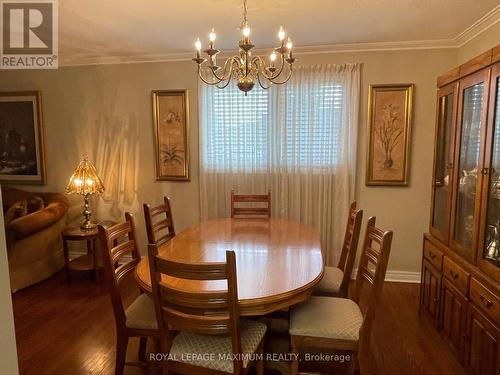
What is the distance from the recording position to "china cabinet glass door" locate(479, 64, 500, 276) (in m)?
1.84

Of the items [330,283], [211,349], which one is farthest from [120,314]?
[330,283]

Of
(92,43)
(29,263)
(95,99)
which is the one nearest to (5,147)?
(95,99)

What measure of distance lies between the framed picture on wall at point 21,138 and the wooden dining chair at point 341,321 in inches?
148

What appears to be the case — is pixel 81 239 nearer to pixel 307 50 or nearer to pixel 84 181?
pixel 84 181

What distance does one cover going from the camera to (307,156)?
3.52 metres

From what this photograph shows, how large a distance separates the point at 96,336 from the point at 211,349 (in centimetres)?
142

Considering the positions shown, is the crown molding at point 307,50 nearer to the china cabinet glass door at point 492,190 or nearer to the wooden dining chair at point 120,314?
the china cabinet glass door at point 492,190

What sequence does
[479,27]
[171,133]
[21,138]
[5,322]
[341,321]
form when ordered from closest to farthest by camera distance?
[5,322], [341,321], [479,27], [171,133], [21,138]

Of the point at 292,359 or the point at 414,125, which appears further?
the point at 414,125

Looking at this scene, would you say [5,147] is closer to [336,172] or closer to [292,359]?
[336,172]

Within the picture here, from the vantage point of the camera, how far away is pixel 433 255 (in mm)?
2516

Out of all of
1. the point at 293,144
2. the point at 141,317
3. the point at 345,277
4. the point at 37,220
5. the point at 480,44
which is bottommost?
the point at 141,317

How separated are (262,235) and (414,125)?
Result: 6.53ft

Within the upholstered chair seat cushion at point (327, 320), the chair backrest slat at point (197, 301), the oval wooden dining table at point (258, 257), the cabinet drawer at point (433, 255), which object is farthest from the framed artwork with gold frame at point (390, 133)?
the chair backrest slat at point (197, 301)
